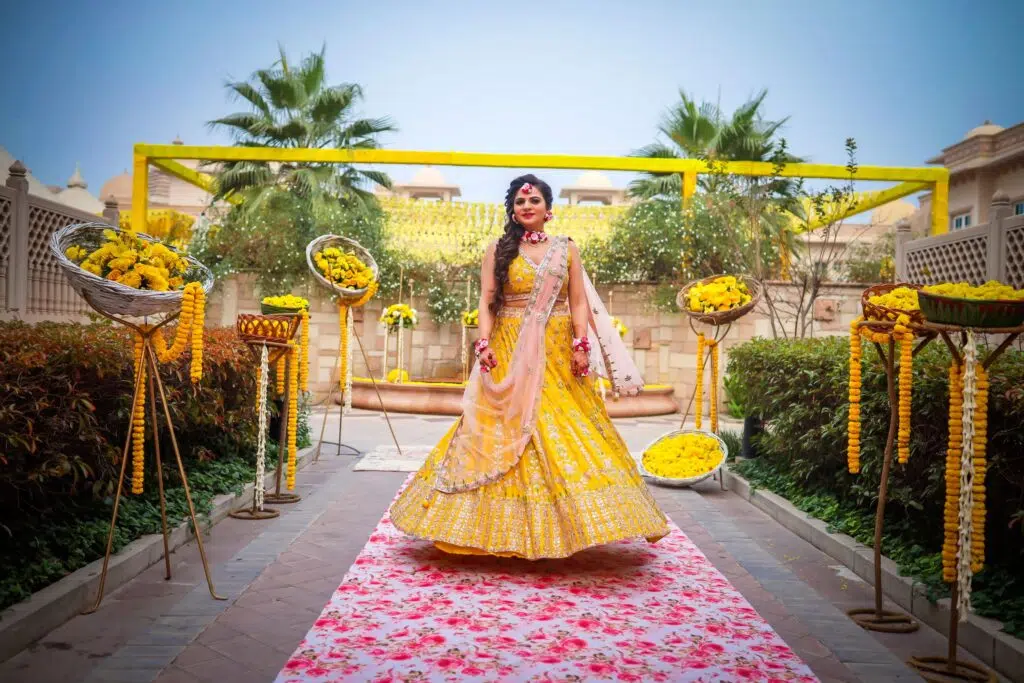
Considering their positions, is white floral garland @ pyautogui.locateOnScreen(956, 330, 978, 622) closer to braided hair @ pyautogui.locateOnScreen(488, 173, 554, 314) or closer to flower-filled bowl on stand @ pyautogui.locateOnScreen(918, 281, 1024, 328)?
flower-filled bowl on stand @ pyautogui.locateOnScreen(918, 281, 1024, 328)

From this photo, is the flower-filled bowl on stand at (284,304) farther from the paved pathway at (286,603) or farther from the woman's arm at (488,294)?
the woman's arm at (488,294)

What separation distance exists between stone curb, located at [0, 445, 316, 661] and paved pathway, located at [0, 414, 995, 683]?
0.18 feet

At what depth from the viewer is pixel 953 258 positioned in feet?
30.2

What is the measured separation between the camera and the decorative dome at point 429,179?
30766 mm

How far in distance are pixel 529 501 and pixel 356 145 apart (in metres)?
14.2

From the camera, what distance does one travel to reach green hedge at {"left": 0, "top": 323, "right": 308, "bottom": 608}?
381 cm

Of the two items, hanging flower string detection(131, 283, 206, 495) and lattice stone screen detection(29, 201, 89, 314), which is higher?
lattice stone screen detection(29, 201, 89, 314)

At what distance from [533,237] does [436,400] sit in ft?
30.8

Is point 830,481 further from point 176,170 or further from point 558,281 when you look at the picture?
point 176,170

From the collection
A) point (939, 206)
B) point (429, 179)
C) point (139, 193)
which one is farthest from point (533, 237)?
point (429, 179)

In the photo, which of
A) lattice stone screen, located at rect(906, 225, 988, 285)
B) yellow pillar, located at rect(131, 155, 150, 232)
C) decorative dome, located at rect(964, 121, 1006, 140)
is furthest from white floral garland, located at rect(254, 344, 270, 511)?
decorative dome, located at rect(964, 121, 1006, 140)

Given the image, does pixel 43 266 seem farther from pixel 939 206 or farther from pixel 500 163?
pixel 939 206

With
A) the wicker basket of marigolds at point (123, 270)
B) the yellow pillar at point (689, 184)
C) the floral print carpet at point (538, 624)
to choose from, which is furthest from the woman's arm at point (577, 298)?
the yellow pillar at point (689, 184)

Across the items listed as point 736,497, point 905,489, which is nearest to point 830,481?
point 736,497
